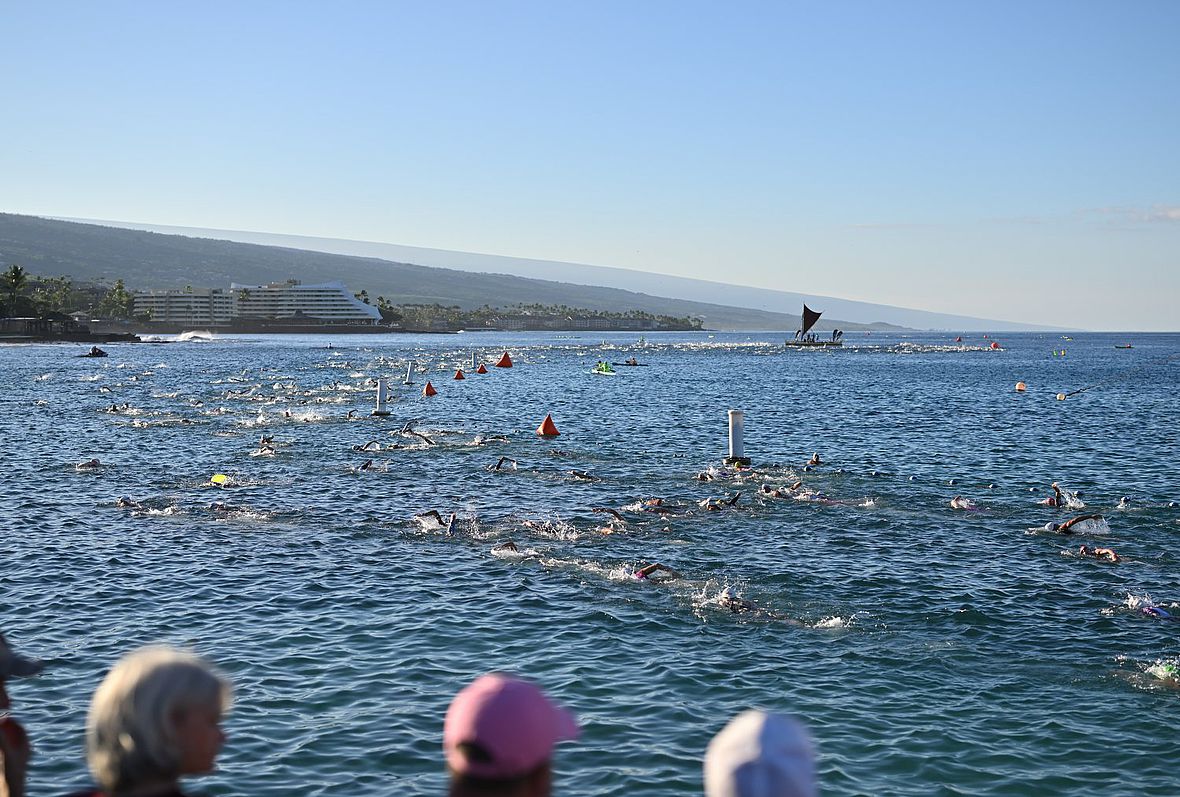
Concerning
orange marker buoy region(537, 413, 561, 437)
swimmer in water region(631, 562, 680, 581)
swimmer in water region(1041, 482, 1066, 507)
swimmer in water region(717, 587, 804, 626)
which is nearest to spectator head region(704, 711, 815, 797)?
swimmer in water region(717, 587, 804, 626)

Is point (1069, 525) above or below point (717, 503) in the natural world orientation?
above

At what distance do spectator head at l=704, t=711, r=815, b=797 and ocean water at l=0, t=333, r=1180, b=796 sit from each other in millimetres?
8166

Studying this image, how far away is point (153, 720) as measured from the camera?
3902mm

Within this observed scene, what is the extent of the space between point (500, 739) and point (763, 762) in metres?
0.89

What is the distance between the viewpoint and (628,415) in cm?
6134

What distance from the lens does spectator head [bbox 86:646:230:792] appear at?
390 cm

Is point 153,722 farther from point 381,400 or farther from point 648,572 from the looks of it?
point 381,400

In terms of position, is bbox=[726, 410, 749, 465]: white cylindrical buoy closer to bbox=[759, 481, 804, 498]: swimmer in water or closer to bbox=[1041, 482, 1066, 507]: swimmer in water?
bbox=[759, 481, 804, 498]: swimmer in water

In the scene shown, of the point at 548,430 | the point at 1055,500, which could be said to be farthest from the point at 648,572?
the point at 548,430

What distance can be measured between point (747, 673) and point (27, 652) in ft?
34.3

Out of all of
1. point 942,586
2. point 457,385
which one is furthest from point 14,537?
point 457,385

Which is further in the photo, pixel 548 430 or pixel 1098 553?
pixel 548 430

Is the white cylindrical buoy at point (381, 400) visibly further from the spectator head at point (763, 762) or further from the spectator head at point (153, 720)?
the spectator head at point (763, 762)

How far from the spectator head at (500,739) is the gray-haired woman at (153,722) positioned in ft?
3.34
